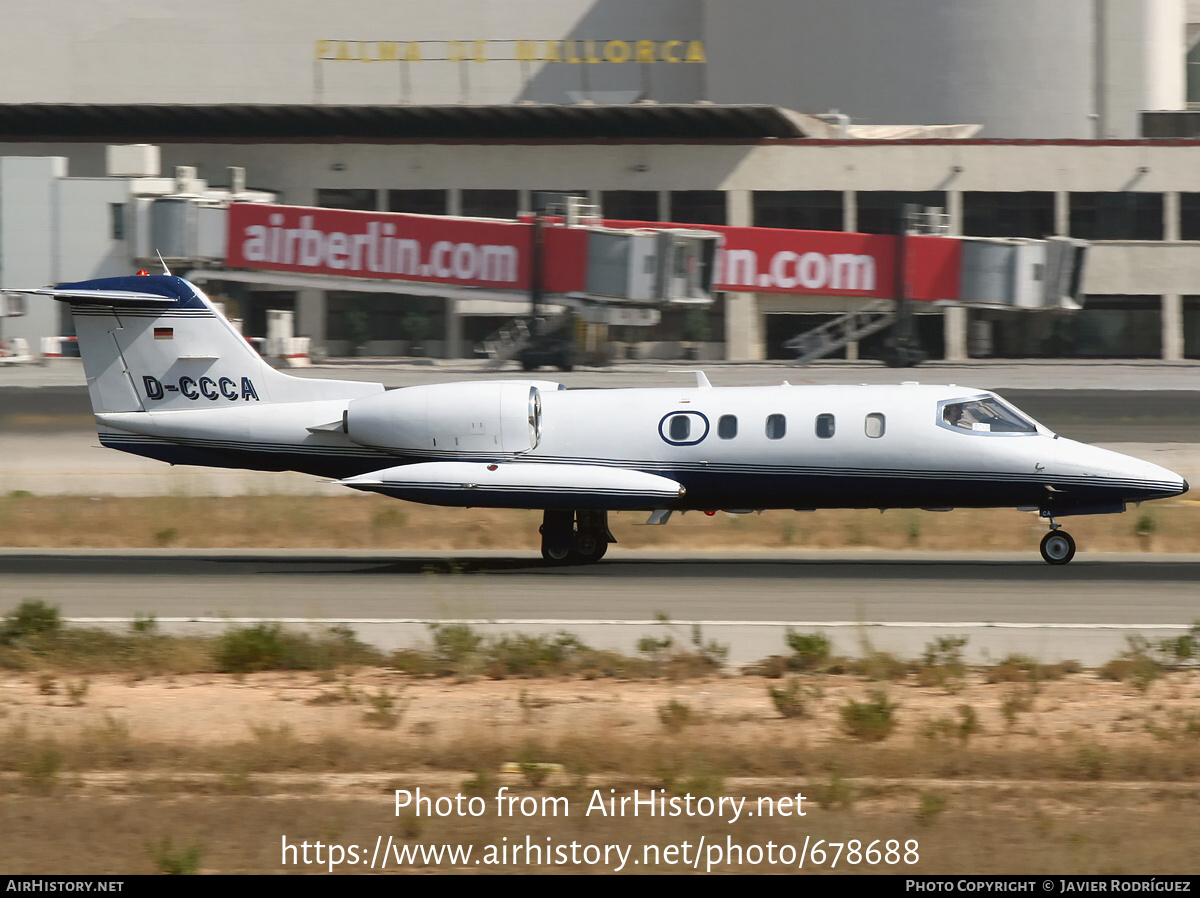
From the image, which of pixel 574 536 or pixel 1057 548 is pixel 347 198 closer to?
pixel 574 536

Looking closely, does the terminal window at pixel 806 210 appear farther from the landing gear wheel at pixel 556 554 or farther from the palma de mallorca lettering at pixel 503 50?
the landing gear wheel at pixel 556 554

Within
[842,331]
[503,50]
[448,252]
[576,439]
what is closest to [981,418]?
[576,439]

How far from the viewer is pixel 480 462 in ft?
69.8

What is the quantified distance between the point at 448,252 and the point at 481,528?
33.1 m

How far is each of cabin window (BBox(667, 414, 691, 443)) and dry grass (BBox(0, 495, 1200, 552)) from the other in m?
4.61

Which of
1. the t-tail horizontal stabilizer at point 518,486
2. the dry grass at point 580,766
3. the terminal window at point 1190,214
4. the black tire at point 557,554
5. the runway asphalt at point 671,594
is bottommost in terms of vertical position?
the dry grass at point 580,766

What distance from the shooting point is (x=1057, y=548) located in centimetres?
2102

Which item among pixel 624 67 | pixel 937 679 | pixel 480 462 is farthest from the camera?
pixel 624 67

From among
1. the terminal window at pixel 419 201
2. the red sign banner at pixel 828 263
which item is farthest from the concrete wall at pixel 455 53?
the red sign banner at pixel 828 263

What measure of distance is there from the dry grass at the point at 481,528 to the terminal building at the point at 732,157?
30827mm

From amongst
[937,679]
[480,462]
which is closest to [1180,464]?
[480,462]

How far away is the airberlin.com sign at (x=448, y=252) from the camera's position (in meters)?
58.1

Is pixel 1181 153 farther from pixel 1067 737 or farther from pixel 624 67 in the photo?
pixel 1067 737
